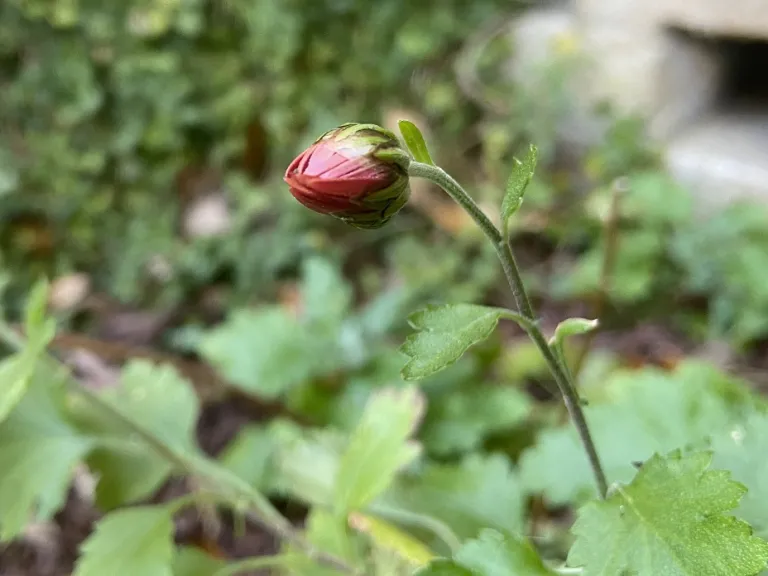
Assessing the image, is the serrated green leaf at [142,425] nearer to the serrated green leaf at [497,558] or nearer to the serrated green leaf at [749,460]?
the serrated green leaf at [497,558]

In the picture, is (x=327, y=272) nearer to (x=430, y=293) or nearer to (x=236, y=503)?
(x=430, y=293)

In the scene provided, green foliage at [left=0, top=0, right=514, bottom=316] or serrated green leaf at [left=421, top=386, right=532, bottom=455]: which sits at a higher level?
green foliage at [left=0, top=0, right=514, bottom=316]

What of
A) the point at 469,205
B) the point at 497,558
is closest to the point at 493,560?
the point at 497,558

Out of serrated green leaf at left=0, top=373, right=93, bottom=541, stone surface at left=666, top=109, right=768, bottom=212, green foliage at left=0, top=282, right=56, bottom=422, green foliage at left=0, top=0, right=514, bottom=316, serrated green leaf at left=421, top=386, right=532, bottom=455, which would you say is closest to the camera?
green foliage at left=0, top=282, right=56, bottom=422

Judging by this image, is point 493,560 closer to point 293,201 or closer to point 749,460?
point 749,460

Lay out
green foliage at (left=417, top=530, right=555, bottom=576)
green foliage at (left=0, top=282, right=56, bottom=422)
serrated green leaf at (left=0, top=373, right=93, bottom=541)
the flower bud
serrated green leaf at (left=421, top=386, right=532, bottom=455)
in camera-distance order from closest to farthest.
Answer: the flower bud → green foliage at (left=417, top=530, right=555, bottom=576) → green foliage at (left=0, top=282, right=56, bottom=422) → serrated green leaf at (left=0, top=373, right=93, bottom=541) → serrated green leaf at (left=421, top=386, right=532, bottom=455)

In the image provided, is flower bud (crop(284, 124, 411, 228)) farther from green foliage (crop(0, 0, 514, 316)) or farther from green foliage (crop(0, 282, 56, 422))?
green foliage (crop(0, 0, 514, 316))

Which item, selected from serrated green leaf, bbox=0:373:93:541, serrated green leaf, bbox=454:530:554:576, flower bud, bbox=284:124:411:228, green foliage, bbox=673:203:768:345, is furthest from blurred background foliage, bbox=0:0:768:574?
flower bud, bbox=284:124:411:228
